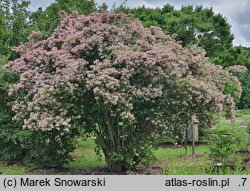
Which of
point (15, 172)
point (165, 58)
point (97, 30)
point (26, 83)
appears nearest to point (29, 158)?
point (15, 172)

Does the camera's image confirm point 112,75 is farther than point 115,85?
Yes

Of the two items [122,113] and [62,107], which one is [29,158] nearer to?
[62,107]

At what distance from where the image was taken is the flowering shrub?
8.17 meters

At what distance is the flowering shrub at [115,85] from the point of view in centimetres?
817

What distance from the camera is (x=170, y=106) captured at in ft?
29.6

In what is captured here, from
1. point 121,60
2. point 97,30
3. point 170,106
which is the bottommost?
point 170,106

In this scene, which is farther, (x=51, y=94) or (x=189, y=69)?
(x=189, y=69)

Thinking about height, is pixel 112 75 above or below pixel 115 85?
above

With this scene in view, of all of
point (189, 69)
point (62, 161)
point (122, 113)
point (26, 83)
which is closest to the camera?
point (122, 113)

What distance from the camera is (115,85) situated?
7.96 meters

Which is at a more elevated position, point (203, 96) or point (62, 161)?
point (203, 96)

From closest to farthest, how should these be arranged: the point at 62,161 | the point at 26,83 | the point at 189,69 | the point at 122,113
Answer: the point at 122,113 < the point at 26,83 < the point at 189,69 < the point at 62,161

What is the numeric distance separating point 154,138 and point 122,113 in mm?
2216

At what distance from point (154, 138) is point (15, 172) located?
10.1 feet
